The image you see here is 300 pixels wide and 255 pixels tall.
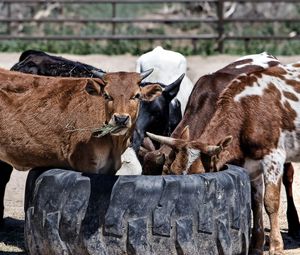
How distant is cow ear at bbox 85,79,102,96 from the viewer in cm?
661

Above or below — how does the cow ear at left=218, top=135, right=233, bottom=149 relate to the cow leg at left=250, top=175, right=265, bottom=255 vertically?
above

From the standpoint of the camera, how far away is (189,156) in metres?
6.62

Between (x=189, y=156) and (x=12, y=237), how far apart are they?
7.44ft

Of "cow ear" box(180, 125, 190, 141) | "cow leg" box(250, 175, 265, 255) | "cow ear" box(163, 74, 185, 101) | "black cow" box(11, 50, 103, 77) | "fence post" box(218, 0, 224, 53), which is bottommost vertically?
"fence post" box(218, 0, 224, 53)

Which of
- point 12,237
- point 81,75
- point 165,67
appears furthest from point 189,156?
point 165,67

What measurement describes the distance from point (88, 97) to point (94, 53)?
1223 cm

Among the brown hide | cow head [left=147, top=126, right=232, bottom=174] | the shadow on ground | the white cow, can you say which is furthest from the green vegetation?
cow head [left=147, top=126, right=232, bottom=174]

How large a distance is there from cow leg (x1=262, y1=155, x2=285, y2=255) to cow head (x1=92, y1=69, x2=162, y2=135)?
130cm

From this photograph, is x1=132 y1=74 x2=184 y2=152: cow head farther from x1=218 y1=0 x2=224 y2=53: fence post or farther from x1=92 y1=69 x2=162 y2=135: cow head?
x1=218 y1=0 x2=224 y2=53: fence post

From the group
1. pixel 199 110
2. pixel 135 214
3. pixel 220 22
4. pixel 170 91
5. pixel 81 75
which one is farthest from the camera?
pixel 220 22

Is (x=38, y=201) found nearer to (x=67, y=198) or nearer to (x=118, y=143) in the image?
(x=67, y=198)

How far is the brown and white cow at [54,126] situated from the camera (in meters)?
6.96

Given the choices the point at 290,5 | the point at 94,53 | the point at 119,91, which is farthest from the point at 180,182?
the point at 290,5

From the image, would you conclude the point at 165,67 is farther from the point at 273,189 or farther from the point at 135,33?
the point at 135,33
